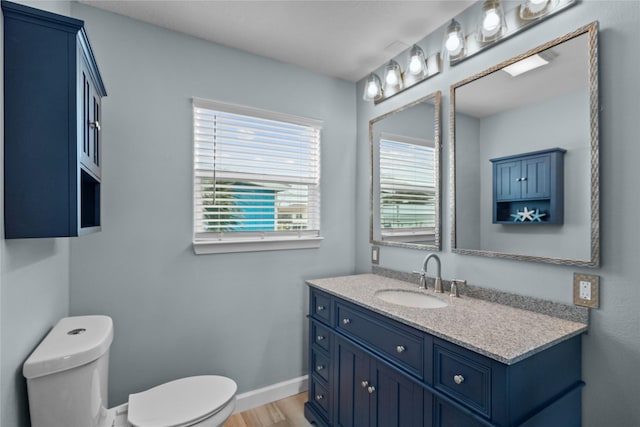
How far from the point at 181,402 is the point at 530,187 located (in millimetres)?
1990

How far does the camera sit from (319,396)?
6.45 ft

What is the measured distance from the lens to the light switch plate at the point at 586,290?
48.3 inches

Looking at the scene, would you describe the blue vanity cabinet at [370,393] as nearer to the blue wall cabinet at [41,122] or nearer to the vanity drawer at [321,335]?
the vanity drawer at [321,335]

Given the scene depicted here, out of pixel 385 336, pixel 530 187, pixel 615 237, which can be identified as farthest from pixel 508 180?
pixel 385 336

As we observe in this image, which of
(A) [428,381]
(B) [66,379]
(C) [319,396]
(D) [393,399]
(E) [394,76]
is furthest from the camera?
(E) [394,76]

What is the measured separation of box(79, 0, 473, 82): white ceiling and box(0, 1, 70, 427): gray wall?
0.57 metres

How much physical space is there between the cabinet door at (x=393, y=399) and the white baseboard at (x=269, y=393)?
972 mm

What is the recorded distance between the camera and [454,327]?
122 centimetres

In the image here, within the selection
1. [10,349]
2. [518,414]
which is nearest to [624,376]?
[518,414]

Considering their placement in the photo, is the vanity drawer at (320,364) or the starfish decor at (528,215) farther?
the vanity drawer at (320,364)

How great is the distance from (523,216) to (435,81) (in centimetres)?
100

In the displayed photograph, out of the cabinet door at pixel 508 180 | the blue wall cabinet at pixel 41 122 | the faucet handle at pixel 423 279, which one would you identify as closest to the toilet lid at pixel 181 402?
the blue wall cabinet at pixel 41 122

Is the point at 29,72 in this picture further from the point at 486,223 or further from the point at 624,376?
the point at 624,376

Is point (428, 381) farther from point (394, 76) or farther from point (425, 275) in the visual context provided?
point (394, 76)
